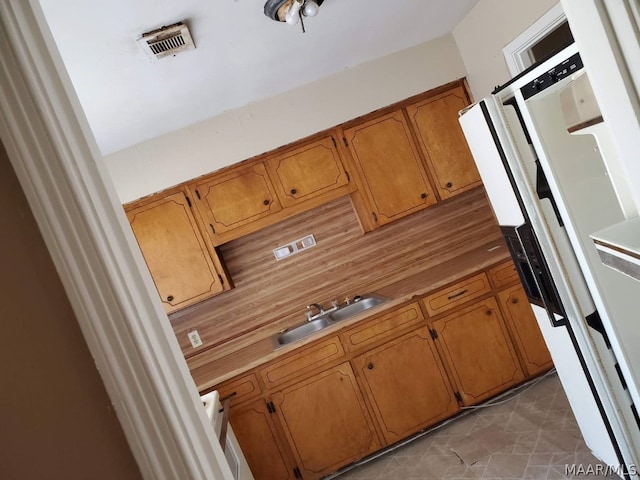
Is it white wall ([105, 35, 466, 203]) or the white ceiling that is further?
white wall ([105, 35, 466, 203])

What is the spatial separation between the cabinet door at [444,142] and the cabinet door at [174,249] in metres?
1.73

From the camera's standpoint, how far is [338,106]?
3262 millimetres

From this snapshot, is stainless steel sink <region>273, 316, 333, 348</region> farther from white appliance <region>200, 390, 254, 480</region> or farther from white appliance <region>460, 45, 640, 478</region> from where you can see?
white appliance <region>460, 45, 640, 478</region>

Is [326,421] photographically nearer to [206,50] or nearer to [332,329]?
[332,329]

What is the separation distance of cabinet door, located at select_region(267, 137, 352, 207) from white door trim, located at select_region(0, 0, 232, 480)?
2485mm

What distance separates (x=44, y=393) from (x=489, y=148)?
1.89 m

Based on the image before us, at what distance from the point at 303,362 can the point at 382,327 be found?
0.56m

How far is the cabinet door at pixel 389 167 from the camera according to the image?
10.6 feet

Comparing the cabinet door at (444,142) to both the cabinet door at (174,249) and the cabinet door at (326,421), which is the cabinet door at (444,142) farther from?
the cabinet door at (174,249)

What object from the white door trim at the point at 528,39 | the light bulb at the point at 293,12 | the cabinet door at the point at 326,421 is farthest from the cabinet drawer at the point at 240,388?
the white door trim at the point at 528,39

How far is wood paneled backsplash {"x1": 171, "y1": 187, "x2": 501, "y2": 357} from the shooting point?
11.2 feet

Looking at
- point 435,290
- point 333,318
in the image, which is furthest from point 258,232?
point 435,290

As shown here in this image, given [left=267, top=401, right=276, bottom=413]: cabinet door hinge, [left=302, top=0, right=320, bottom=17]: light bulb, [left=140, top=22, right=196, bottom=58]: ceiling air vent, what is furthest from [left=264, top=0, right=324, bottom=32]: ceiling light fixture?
[left=267, top=401, right=276, bottom=413]: cabinet door hinge

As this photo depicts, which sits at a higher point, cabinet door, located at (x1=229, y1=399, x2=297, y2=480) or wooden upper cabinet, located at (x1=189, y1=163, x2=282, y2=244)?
wooden upper cabinet, located at (x1=189, y1=163, x2=282, y2=244)
